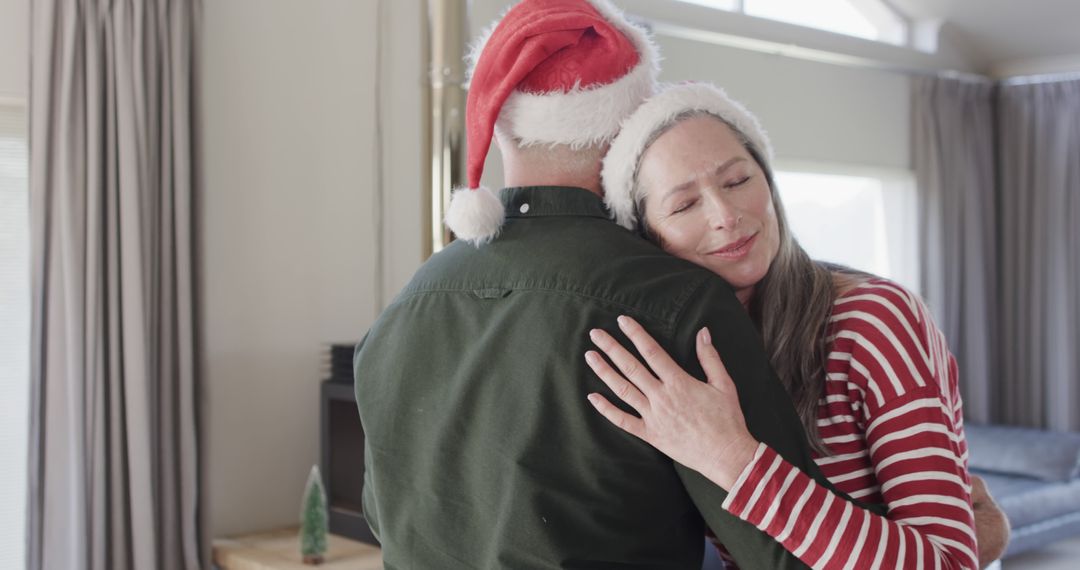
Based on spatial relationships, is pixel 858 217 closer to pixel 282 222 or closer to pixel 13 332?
pixel 282 222

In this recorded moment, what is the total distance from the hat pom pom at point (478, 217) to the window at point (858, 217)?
513 centimetres

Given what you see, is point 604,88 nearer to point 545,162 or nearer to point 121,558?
point 545,162

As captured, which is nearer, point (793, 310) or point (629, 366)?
point (629, 366)

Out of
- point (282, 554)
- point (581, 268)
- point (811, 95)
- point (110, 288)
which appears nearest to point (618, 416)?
point (581, 268)

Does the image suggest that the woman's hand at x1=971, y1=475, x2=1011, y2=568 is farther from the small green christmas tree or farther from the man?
the small green christmas tree

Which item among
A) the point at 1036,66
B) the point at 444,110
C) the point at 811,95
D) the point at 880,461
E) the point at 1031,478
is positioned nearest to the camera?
the point at 880,461

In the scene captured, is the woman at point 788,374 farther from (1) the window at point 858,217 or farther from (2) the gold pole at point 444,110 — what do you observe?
(1) the window at point 858,217

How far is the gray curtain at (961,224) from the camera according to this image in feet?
22.7

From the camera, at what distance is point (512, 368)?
1230 millimetres

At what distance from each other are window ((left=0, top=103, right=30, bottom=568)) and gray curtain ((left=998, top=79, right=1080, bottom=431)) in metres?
6.13

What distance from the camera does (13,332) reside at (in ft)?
12.1

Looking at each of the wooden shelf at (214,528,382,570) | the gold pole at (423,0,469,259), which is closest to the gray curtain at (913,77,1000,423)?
the gold pole at (423,0,469,259)

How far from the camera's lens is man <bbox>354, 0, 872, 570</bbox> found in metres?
1.17

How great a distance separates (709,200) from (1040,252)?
6552mm
